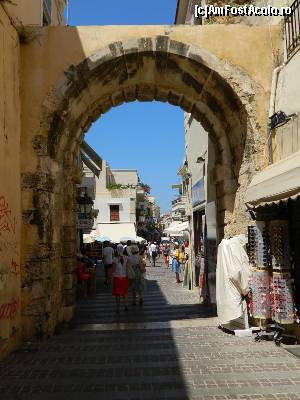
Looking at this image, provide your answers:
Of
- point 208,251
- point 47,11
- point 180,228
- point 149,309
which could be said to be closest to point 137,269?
point 149,309

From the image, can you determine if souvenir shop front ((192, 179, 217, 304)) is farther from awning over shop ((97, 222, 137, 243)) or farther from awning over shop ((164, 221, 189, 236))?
awning over shop ((97, 222, 137, 243))

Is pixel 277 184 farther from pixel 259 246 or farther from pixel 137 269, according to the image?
pixel 137 269

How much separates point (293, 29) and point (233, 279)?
13.3 feet

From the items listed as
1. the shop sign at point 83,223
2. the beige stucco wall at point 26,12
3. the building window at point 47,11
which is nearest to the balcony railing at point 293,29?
the beige stucco wall at point 26,12

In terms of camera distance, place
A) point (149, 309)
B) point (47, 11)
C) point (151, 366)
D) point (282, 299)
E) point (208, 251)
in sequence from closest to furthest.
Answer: point (151, 366) → point (282, 299) → point (149, 309) → point (208, 251) → point (47, 11)

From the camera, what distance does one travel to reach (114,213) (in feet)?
137

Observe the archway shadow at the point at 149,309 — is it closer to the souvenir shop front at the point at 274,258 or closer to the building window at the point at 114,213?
the souvenir shop front at the point at 274,258

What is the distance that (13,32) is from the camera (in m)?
7.23

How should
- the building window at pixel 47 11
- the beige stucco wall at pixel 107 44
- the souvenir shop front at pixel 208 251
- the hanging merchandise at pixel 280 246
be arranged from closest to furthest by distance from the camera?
the hanging merchandise at pixel 280 246
the beige stucco wall at pixel 107 44
the souvenir shop front at pixel 208 251
the building window at pixel 47 11

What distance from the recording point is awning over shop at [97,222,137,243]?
2770cm

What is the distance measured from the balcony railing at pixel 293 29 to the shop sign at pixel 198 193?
4.96 meters

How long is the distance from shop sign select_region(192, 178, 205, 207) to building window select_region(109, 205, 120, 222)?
2816 centimetres

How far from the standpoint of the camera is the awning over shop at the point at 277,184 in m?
5.15

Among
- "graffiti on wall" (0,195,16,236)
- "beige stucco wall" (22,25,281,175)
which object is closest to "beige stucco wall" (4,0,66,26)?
"beige stucco wall" (22,25,281,175)
